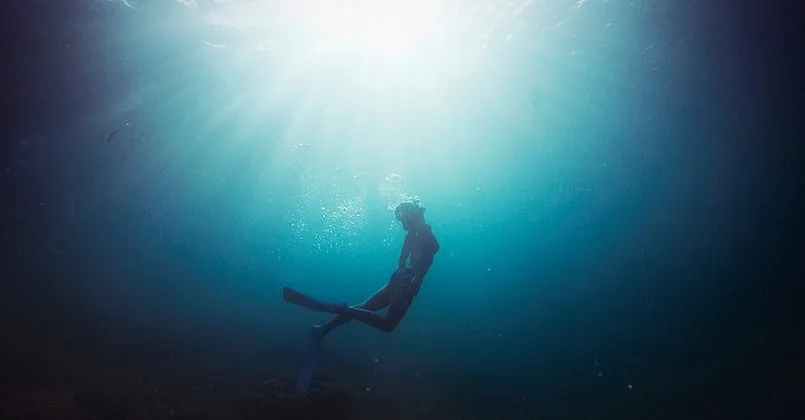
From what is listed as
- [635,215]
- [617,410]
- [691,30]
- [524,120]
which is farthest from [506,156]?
[617,410]

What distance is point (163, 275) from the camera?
63.1ft

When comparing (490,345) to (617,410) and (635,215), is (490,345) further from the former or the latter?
(635,215)

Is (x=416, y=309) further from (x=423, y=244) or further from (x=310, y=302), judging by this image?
(x=310, y=302)

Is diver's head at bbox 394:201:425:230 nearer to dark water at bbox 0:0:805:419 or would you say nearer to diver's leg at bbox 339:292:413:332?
diver's leg at bbox 339:292:413:332

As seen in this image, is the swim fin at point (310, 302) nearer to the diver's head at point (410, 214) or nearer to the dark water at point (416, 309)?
the diver's head at point (410, 214)

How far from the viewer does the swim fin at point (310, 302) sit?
652 cm

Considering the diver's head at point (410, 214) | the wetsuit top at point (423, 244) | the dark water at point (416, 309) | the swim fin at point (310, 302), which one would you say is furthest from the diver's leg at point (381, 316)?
the dark water at point (416, 309)

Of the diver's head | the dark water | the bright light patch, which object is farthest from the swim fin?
the bright light patch

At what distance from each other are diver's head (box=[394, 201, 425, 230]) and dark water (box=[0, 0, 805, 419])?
4.58 meters

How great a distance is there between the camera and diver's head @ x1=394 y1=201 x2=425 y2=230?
794 centimetres

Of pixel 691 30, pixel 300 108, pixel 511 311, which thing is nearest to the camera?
pixel 691 30

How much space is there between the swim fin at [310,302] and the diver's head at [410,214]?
2.18 meters

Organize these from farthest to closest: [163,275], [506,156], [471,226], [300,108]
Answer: [471,226]
[506,156]
[300,108]
[163,275]

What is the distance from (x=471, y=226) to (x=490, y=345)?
145ft
